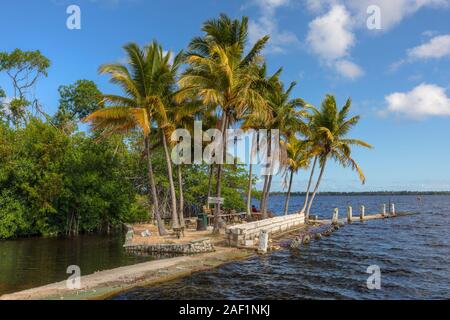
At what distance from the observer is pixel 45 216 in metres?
25.7

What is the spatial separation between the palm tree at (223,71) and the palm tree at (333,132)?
508 inches

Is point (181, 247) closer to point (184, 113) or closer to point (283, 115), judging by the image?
point (184, 113)

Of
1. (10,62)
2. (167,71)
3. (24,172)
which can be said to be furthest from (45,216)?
(10,62)

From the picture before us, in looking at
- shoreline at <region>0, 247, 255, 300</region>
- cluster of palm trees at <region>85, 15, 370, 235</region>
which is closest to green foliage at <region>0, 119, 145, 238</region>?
cluster of palm trees at <region>85, 15, 370, 235</region>

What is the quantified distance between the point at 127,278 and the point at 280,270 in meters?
6.68

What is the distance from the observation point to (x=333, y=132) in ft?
110

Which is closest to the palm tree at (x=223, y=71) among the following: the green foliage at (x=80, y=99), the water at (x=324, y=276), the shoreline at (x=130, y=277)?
the shoreline at (x=130, y=277)

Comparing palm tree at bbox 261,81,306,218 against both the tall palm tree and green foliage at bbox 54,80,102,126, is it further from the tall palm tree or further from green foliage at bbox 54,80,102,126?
green foliage at bbox 54,80,102,126

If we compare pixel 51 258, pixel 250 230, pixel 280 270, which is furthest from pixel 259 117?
pixel 51 258

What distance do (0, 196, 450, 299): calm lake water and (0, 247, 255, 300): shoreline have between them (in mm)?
478

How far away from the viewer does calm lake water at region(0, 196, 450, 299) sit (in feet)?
41.9

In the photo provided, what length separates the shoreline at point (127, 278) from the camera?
1089 centimetres

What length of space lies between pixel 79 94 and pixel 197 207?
64.0ft
